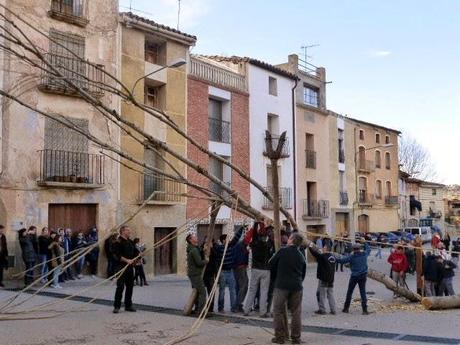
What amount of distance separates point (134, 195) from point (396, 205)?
89.5 feet

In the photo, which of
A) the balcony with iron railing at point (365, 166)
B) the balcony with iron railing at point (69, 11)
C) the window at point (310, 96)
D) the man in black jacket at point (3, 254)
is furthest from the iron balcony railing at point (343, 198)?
the man in black jacket at point (3, 254)

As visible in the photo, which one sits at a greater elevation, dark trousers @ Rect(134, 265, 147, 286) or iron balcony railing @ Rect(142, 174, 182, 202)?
iron balcony railing @ Rect(142, 174, 182, 202)

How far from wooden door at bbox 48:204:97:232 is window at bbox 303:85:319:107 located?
15.9 meters

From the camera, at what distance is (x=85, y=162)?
774 inches

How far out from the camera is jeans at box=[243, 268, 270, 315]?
38.3ft

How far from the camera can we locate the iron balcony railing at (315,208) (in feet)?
102

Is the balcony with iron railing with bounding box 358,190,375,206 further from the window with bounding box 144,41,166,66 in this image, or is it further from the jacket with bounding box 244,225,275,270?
the jacket with bounding box 244,225,275,270

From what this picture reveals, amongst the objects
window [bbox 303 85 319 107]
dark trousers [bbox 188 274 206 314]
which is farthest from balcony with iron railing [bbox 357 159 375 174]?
dark trousers [bbox 188 274 206 314]

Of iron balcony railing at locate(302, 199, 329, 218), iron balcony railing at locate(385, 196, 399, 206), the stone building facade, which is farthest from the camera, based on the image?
iron balcony railing at locate(385, 196, 399, 206)

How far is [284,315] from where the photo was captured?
9312 mm

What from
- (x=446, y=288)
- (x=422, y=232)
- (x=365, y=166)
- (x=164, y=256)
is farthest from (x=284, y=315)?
(x=422, y=232)

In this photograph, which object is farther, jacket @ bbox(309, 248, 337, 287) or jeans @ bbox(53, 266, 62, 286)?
jacket @ bbox(309, 248, 337, 287)

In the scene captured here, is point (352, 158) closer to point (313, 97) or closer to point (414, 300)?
point (313, 97)

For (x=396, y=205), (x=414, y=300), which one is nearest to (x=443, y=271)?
(x=414, y=300)
